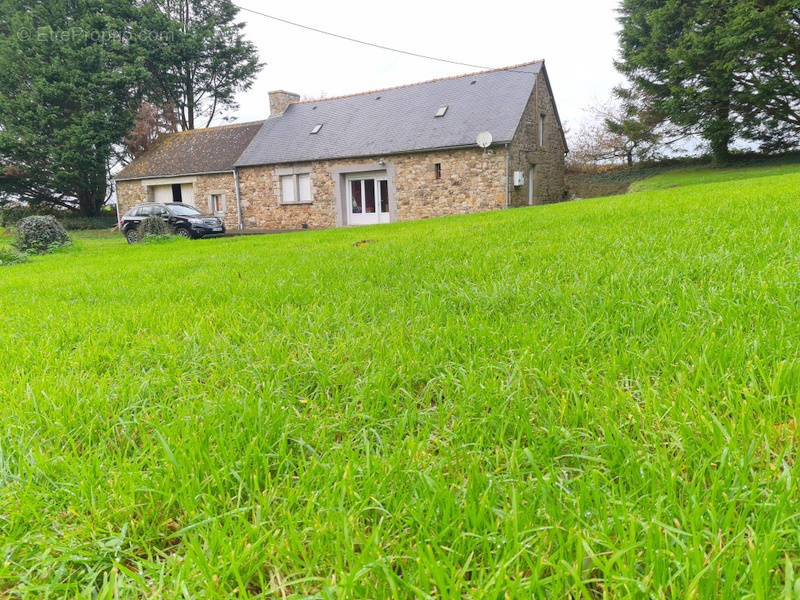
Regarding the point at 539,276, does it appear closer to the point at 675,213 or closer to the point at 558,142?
the point at 675,213

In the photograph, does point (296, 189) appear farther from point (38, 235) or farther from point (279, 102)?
point (38, 235)

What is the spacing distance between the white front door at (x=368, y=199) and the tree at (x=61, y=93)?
50.3 ft

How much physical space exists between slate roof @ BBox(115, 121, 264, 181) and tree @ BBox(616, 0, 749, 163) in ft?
59.1

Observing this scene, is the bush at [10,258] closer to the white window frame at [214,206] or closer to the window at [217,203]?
the white window frame at [214,206]

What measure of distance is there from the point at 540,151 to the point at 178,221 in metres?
14.1

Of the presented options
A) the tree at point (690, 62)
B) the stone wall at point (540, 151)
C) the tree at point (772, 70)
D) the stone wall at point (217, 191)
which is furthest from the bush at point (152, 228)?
the tree at point (772, 70)

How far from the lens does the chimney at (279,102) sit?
2341cm

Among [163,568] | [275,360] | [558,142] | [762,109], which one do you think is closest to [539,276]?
[275,360]

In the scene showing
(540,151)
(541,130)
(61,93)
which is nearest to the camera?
(540,151)

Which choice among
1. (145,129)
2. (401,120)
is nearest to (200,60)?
(145,129)

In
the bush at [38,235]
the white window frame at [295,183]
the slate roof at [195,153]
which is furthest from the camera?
the slate roof at [195,153]

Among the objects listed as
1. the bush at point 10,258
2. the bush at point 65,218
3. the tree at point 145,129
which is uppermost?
the tree at point 145,129

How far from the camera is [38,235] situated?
1142 centimetres

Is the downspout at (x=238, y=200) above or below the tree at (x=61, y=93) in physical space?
below
